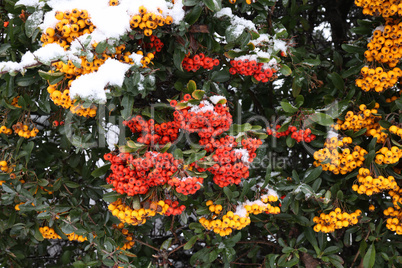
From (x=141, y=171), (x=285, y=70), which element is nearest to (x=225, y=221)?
(x=141, y=171)

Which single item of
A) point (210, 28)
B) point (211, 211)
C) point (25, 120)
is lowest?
point (211, 211)

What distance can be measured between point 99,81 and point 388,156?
5.43 feet

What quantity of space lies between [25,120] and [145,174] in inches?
39.1

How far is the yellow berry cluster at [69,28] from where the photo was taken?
166 centimetres

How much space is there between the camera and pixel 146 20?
1671mm

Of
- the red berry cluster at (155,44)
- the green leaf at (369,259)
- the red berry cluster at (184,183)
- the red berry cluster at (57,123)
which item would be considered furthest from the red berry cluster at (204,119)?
the green leaf at (369,259)

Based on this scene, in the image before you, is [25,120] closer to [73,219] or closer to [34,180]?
[34,180]

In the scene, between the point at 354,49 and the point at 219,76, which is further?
the point at 354,49

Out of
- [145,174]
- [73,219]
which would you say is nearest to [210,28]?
[145,174]

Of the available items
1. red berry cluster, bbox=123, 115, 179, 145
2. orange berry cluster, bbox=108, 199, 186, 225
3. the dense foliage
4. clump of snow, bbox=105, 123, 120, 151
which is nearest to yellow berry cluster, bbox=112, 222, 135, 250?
the dense foliage

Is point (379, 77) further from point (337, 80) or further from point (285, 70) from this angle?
point (285, 70)

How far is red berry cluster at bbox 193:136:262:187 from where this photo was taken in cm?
176

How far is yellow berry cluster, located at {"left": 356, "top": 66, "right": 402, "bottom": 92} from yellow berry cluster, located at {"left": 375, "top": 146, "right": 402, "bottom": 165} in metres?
0.36

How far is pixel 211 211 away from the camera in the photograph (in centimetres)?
210
